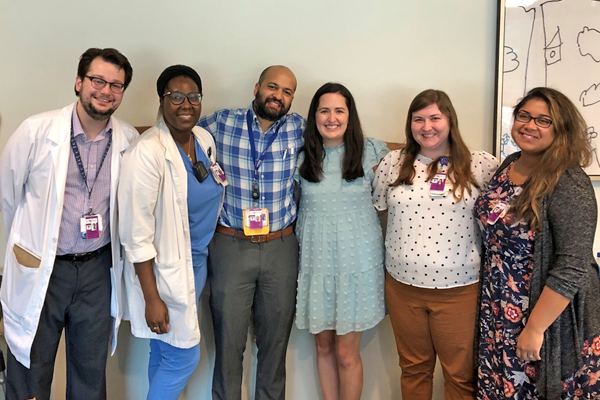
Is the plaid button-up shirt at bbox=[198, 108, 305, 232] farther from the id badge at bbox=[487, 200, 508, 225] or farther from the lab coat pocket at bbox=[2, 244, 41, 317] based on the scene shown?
the id badge at bbox=[487, 200, 508, 225]

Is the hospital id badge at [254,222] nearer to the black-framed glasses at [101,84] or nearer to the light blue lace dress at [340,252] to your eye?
the light blue lace dress at [340,252]

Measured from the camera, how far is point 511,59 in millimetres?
2070

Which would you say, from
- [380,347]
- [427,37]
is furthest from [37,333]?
[427,37]

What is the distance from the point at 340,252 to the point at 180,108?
976mm

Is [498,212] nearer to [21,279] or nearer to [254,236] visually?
[254,236]

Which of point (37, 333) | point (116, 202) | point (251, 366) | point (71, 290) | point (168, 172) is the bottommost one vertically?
point (251, 366)

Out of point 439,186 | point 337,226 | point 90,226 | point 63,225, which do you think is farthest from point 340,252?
point 63,225

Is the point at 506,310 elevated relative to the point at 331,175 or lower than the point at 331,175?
lower

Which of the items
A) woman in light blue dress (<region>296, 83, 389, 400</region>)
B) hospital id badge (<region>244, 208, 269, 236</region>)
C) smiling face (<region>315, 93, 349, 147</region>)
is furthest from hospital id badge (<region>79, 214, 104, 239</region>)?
Answer: smiling face (<region>315, 93, 349, 147</region>)

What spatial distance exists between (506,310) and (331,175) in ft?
3.09

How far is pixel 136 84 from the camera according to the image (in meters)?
2.25

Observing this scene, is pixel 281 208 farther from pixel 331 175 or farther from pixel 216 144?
pixel 216 144

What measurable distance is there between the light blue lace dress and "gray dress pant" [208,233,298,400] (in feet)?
0.35

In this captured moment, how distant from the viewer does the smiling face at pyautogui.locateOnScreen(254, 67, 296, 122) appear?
6.22 ft
